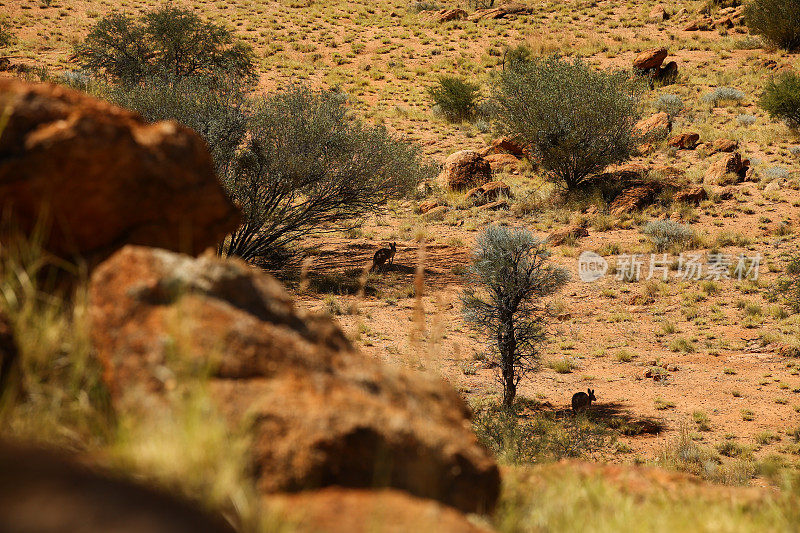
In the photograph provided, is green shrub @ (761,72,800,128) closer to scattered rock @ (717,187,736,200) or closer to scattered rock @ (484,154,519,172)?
scattered rock @ (717,187,736,200)

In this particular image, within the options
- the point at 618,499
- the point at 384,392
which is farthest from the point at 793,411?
the point at 384,392

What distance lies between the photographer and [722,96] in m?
26.8

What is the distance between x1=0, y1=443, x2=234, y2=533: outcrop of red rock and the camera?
101 centimetres

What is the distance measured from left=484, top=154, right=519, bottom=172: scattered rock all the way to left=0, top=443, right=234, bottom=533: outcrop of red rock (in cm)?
2272

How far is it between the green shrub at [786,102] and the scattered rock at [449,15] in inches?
947

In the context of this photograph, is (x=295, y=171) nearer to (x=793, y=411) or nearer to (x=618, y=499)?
(x=793, y=411)

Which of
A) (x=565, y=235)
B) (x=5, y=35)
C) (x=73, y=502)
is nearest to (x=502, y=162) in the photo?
(x=565, y=235)

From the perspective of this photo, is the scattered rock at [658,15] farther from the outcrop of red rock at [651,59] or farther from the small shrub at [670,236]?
the small shrub at [670,236]

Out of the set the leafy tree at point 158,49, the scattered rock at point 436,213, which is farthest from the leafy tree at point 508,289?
the leafy tree at point 158,49

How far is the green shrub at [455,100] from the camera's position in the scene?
28.9 metres

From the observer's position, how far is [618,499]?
93.5 inches

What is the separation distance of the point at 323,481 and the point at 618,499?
4.35ft

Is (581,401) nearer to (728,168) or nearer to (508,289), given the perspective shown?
(508,289)

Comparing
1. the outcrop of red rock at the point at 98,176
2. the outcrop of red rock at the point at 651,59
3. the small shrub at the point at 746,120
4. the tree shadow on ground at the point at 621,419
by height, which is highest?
the outcrop of red rock at the point at 651,59
